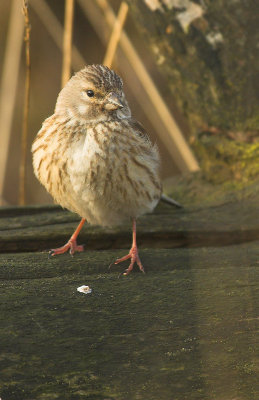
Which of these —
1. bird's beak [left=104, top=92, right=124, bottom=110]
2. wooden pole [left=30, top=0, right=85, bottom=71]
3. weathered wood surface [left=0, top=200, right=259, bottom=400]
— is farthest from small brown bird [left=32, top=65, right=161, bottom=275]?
wooden pole [left=30, top=0, right=85, bottom=71]

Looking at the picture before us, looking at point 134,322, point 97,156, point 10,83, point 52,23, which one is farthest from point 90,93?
point 52,23

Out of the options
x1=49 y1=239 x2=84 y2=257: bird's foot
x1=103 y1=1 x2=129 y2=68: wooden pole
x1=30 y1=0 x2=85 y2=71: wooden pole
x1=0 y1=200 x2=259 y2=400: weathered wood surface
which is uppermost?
x1=30 y1=0 x2=85 y2=71: wooden pole

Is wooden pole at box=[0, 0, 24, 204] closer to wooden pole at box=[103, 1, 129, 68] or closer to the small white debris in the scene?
wooden pole at box=[103, 1, 129, 68]

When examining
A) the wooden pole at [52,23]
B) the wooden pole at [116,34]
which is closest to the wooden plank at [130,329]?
the wooden pole at [116,34]

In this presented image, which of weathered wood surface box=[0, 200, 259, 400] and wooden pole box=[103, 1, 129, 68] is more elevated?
wooden pole box=[103, 1, 129, 68]

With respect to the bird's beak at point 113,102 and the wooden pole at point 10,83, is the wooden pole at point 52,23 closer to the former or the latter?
the wooden pole at point 10,83
